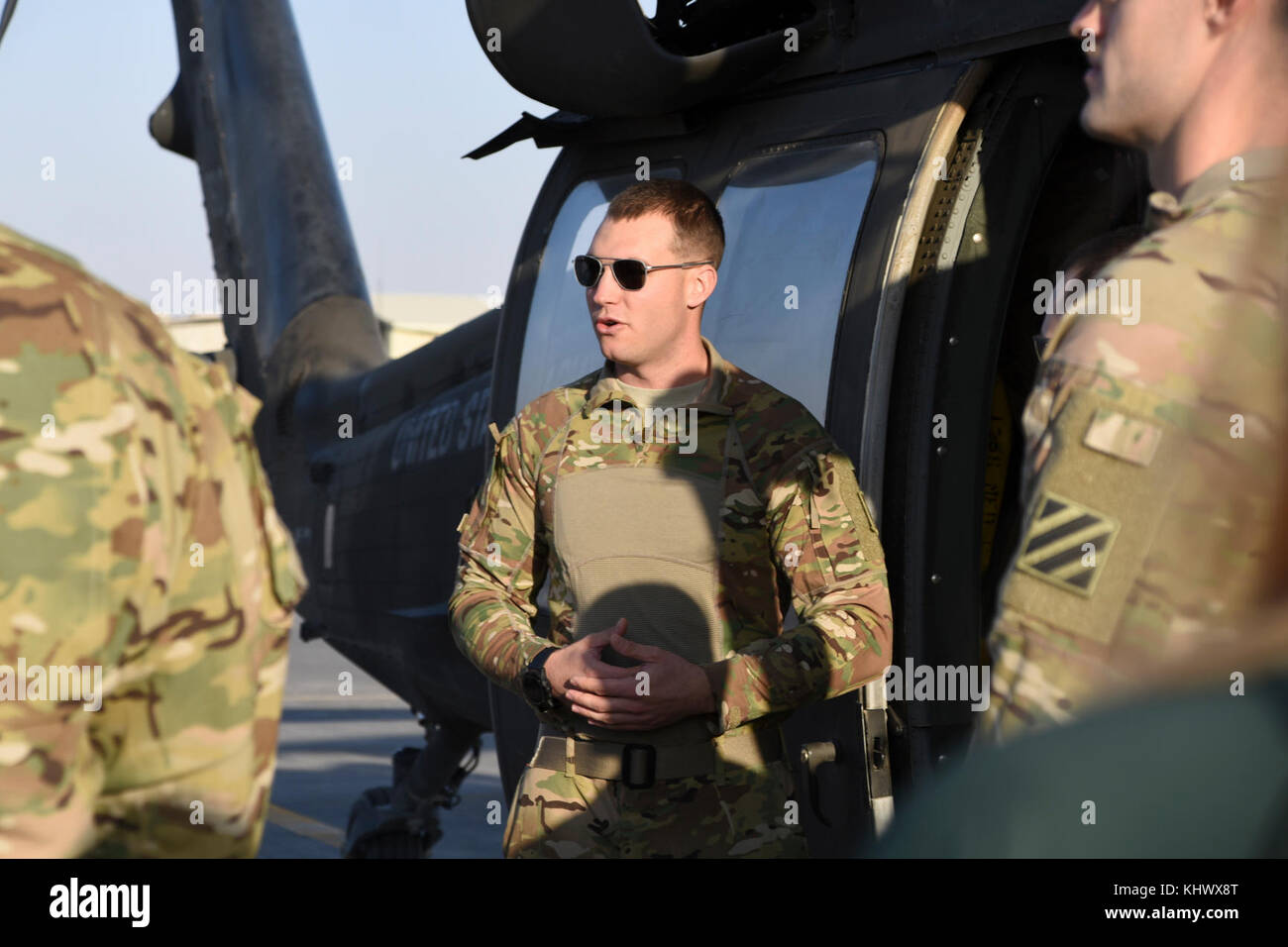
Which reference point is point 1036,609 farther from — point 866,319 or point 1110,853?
point 866,319

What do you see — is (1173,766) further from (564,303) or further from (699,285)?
(564,303)

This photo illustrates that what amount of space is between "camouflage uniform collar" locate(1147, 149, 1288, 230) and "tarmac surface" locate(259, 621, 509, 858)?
167 inches

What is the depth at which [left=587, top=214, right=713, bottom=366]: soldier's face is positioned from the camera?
287 cm

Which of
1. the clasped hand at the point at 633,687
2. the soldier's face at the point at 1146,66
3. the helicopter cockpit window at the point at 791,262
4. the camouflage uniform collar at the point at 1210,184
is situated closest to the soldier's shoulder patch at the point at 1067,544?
the camouflage uniform collar at the point at 1210,184

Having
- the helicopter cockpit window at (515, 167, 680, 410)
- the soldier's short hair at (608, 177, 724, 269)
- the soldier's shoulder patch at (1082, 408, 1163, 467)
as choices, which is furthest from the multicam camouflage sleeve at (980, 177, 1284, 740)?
the helicopter cockpit window at (515, 167, 680, 410)

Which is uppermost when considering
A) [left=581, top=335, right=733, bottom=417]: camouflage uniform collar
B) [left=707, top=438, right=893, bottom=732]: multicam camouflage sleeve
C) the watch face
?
[left=581, top=335, right=733, bottom=417]: camouflage uniform collar

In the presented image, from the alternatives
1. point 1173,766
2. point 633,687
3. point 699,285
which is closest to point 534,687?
point 633,687

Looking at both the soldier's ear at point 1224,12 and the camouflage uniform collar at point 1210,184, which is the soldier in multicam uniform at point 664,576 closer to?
the camouflage uniform collar at point 1210,184

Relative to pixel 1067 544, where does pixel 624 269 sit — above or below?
above

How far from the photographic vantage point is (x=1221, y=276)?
45.8 inches

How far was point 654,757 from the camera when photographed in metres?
2.59

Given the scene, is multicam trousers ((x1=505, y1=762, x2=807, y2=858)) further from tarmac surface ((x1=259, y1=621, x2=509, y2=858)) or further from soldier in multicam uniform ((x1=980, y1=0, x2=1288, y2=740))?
tarmac surface ((x1=259, y1=621, x2=509, y2=858))

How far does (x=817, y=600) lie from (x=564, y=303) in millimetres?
2100
